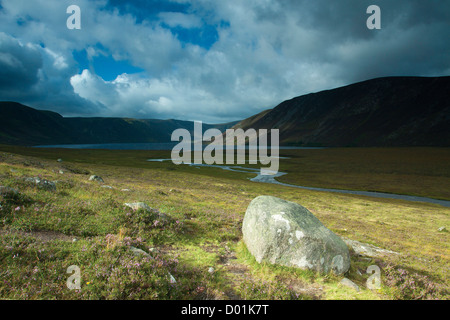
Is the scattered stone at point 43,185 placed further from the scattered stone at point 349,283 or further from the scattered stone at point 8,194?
the scattered stone at point 349,283

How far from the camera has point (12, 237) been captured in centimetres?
702

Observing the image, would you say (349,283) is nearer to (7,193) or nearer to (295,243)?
(295,243)

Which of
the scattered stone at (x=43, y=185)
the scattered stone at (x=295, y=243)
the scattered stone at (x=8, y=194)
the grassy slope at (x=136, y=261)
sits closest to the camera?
the grassy slope at (x=136, y=261)

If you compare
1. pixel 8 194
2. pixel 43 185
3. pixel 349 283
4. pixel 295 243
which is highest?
pixel 8 194

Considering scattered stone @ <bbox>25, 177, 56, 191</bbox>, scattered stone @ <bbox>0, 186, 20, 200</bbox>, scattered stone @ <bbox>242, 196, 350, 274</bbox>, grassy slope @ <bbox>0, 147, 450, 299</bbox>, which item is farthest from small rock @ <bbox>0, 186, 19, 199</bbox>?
scattered stone @ <bbox>242, 196, 350, 274</bbox>

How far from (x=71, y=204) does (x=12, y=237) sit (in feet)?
12.4

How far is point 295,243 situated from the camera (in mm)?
8328

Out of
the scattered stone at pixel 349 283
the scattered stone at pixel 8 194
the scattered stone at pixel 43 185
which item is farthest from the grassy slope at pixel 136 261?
the scattered stone at pixel 43 185

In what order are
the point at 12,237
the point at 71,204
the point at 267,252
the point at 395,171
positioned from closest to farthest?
the point at 12,237 < the point at 267,252 < the point at 71,204 < the point at 395,171

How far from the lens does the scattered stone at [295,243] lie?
8.12m

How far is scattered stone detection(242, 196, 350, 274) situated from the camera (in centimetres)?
812

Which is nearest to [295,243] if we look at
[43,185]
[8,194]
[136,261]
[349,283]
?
[349,283]
